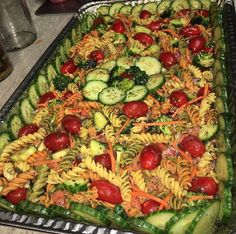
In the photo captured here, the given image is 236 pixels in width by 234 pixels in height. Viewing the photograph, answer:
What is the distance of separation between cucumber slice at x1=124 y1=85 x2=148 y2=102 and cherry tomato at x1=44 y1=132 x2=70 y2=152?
0.53 m

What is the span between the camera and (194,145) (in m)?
2.17

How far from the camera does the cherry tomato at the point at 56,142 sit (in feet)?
7.93

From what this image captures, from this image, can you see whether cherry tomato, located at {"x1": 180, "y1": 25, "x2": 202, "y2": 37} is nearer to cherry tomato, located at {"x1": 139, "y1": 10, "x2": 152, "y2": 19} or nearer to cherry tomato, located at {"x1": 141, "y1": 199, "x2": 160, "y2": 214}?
cherry tomato, located at {"x1": 139, "y1": 10, "x2": 152, "y2": 19}

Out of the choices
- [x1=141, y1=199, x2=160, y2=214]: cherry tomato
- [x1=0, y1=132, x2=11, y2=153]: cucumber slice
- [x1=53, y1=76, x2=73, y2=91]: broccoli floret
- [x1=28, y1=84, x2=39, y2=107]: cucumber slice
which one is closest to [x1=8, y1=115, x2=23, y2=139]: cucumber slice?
[x1=0, y1=132, x2=11, y2=153]: cucumber slice

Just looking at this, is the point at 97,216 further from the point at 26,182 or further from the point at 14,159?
the point at 14,159

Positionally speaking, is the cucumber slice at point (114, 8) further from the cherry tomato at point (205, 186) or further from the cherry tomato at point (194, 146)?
the cherry tomato at point (205, 186)

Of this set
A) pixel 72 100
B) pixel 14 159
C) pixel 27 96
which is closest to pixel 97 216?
pixel 14 159

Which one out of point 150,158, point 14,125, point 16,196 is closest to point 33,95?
point 14,125

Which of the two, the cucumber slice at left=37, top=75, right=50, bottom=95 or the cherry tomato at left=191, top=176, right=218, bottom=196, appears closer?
the cherry tomato at left=191, top=176, right=218, bottom=196

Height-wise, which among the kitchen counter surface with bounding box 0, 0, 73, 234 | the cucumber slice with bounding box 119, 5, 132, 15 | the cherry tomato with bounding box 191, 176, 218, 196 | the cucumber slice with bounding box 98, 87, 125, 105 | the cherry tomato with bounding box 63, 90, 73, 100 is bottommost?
the kitchen counter surface with bounding box 0, 0, 73, 234

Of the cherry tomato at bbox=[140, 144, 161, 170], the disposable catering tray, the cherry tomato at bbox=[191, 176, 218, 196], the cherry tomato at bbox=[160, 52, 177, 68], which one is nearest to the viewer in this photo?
the disposable catering tray

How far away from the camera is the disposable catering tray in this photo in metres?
1.83

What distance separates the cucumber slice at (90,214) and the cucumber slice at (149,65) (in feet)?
4.52

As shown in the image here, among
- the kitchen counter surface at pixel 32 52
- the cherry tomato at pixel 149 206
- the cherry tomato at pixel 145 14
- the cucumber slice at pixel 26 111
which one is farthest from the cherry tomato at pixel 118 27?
the cherry tomato at pixel 149 206
